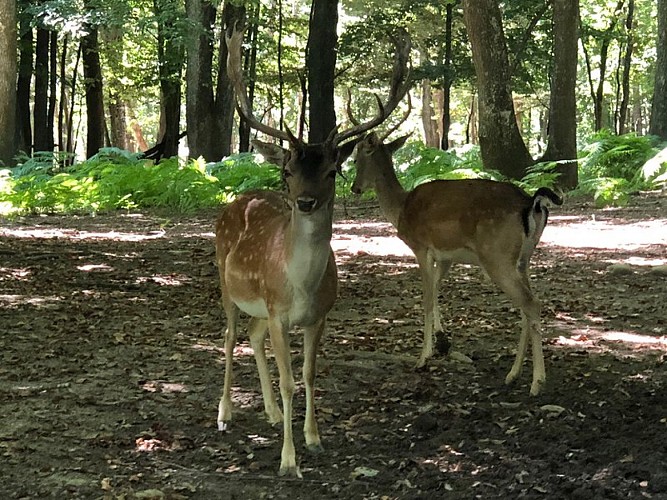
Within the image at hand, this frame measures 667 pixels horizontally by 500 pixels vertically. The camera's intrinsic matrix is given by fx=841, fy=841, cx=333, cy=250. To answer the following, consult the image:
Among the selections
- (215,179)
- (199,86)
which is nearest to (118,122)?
(199,86)

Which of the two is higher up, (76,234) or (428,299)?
(76,234)

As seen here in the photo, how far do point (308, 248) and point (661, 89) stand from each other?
15.4 meters

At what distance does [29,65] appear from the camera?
2342cm

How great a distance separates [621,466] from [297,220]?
1.96m

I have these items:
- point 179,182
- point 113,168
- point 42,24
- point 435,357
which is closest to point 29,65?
point 42,24

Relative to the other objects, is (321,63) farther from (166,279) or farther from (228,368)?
(228,368)

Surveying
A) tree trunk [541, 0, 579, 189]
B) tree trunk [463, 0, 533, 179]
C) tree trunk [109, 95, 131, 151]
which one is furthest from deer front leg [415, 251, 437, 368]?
tree trunk [109, 95, 131, 151]

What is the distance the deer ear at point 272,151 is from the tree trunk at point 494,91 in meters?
10.3

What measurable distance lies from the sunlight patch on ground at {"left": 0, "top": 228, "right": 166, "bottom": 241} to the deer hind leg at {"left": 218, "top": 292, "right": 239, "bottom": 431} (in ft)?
22.1

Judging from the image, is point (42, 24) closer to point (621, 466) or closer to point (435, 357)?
point (435, 357)

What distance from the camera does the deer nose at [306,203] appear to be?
407 centimetres

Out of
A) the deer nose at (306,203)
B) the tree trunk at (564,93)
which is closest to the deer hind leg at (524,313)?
the deer nose at (306,203)

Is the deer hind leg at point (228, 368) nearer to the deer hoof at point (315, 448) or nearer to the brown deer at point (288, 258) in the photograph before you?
the brown deer at point (288, 258)

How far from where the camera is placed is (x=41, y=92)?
24.2m
